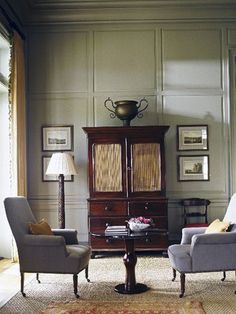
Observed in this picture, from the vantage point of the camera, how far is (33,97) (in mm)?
5777

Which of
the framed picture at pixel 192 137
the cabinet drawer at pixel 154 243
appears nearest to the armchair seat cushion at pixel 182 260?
the cabinet drawer at pixel 154 243

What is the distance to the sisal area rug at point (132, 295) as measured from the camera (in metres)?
3.23

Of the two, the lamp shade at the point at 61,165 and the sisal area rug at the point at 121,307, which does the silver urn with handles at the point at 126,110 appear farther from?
the sisal area rug at the point at 121,307

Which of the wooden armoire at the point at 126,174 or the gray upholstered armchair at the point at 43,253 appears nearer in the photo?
the gray upholstered armchair at the point at 43,253

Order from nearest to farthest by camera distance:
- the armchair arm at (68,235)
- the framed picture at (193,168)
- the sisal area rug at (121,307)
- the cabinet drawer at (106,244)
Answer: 1. the sisal area rug at (121,307)
2. the armchair arm at (68,235)
3. the cabinet drawer at (106,244)
4. the framed picture at (193,168)

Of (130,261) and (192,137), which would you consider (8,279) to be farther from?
(192,137)

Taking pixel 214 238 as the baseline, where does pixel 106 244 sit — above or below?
below

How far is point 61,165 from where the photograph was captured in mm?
5199

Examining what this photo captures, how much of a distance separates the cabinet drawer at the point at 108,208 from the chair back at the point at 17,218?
4.43 ft

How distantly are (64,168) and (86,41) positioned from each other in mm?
1765

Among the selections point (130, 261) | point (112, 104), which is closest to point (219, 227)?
point (130, 261)

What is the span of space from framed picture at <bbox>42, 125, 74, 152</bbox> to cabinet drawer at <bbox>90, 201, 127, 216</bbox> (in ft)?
3.18

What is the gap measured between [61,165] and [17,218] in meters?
1.57

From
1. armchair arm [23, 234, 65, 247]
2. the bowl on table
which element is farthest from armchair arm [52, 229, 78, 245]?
the bowl on table
